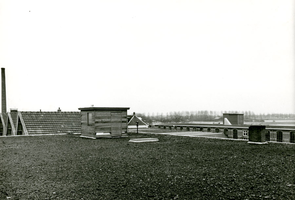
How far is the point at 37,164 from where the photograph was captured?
9.14m

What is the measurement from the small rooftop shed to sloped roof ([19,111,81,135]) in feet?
29.3

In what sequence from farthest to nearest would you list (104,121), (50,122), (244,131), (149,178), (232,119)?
(232,119) → (50,122) → (244,131) → (104,121) → (149,178)

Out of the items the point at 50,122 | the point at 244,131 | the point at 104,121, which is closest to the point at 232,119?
the point at 244,131

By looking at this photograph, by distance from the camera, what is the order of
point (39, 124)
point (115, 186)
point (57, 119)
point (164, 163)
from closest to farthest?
point (115, 186)
point (164, 163)
point (39, 124)
point (57, 119)

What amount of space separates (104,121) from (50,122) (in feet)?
39.5

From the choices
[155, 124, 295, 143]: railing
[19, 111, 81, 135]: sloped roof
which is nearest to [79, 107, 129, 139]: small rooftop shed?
[19, 111, 81, 135]: sloped roof

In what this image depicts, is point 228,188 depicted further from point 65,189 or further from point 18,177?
point 18,177

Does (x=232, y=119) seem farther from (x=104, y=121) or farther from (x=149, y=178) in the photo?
(x=149, y=178)

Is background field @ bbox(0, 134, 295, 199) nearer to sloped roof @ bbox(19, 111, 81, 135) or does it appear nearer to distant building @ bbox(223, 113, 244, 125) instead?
sloped roof @ bbox(19, 111, 81, 135)

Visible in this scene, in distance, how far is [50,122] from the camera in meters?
29.4

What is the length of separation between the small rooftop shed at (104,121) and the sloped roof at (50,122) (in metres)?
8.94

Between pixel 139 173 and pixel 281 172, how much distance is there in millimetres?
4045

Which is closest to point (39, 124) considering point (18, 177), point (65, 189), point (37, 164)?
point (37, 164)

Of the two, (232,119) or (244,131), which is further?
(232,119)
